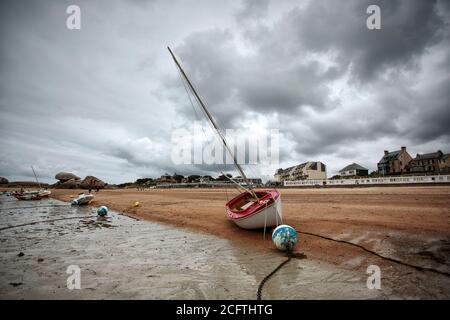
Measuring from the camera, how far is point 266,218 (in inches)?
420

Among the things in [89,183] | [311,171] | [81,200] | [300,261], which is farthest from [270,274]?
[89,183]

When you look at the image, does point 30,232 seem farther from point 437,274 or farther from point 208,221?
point 437,274

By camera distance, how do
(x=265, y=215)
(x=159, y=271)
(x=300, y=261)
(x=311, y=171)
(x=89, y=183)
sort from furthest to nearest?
1. (x=311, y=171)
2. (x=89, y=183)
3. (x=265, y=215)
4. (x=300, y=261)
5. (x=159, y=271)

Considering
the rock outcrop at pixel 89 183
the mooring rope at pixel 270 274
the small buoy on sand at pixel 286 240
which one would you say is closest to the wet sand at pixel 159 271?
the mooring rope at pixel 270 274

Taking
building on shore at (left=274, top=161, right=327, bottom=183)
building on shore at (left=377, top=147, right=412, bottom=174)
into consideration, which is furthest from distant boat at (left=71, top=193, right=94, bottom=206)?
building on shore at (left=377, top=147, right=412, bottom=174)

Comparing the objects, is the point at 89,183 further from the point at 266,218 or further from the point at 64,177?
the point at 266,218

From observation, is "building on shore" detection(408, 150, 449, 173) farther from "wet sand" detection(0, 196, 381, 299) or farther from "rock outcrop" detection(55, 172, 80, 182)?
"rock outcrop" detection(55, 172, 80, 182)

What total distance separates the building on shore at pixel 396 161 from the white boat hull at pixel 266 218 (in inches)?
3476

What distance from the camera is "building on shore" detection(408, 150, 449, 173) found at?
77000mm

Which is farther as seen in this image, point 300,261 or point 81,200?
point 81,200

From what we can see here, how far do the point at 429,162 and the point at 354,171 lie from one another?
2486 cm

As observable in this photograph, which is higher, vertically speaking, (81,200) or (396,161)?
(396,161)
